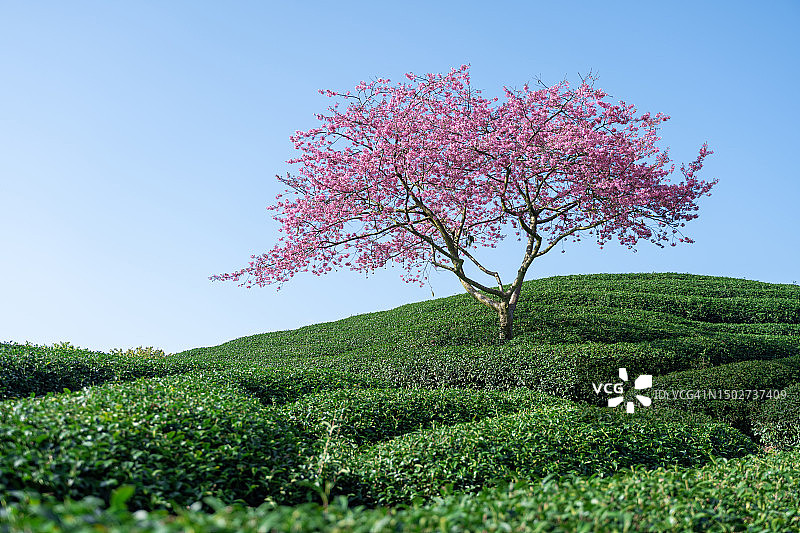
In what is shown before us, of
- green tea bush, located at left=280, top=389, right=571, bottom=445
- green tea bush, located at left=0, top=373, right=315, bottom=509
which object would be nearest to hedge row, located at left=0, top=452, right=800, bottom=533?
green tea bush, located at left=0, top=373, right=315, bottom=509

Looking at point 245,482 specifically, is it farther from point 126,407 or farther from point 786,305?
point 786,305

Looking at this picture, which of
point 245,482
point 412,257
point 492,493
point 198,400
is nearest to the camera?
point 492,493

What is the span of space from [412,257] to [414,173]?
315cm

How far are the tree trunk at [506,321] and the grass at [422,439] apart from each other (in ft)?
1.07

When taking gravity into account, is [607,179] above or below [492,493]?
above

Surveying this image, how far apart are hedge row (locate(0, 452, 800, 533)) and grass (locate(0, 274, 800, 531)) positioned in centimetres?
2

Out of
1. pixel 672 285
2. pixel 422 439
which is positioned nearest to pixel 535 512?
pixel 422 439

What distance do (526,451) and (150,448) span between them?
12.9 feet

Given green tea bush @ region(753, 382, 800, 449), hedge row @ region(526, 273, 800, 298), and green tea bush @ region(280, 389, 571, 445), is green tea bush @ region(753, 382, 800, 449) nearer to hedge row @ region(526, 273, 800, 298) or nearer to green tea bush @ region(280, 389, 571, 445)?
green tea bush @ region(280, 389, 571, 445)

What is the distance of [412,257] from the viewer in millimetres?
17531

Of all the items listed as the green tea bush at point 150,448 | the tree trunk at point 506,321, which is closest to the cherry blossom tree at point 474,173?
the tree trunk at point 506,321

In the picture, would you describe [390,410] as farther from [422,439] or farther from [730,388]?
[730,388]

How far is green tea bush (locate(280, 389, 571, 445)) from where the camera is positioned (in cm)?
816

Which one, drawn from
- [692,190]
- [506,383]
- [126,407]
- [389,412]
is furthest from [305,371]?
[692,190]
